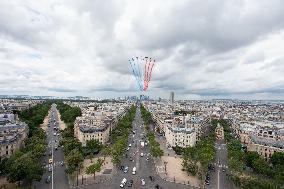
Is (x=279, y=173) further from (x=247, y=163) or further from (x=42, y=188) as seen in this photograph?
(x=42, y=188)

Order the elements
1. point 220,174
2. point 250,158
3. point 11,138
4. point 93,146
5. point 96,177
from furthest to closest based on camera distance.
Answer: point 93,146
point 11,138
point 250,158
point 220,174
point 96,177

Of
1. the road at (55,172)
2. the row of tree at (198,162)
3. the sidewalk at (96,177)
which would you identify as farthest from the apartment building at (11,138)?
the row of tree at (198,162)

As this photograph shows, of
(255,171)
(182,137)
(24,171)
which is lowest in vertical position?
(255,171)

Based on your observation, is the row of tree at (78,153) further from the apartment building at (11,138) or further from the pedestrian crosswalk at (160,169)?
the pedestrian crosswalk at (160,169)

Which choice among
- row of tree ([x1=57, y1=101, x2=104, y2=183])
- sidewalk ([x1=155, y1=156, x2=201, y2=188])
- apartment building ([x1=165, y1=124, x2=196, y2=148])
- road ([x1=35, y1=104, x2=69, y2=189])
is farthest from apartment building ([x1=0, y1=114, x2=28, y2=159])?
apartment building ([x1=165, y1=124, x2=196, y2=148])

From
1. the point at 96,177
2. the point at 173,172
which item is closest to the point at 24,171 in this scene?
the point at 96,177

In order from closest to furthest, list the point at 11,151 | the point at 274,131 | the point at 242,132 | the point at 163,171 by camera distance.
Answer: the point at 163,171 → the point at 11,151 → the point at 274,131 → the point at 242,132

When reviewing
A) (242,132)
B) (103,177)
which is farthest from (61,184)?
(242,132)

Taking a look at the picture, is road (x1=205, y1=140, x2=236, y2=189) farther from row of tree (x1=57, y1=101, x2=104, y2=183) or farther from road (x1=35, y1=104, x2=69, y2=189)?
road (x1=35, y1=104, x2=69, y2=189)

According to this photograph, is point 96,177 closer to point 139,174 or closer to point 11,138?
point 139,174
